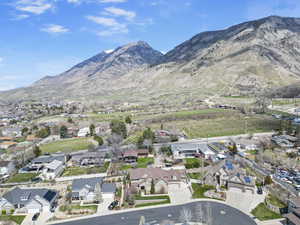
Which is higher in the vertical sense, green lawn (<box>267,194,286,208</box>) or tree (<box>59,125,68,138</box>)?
tree (<box>59,125,68,138</box>)

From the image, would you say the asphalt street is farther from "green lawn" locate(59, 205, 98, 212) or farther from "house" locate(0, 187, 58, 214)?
"house" locate(0, 187, 58, 214)

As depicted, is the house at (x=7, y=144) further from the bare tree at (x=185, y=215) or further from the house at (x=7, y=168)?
the bare tree at (x=185, y=215)

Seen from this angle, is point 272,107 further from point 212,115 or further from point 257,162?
point 257,162

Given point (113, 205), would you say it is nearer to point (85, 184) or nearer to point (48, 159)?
point (85, 184)

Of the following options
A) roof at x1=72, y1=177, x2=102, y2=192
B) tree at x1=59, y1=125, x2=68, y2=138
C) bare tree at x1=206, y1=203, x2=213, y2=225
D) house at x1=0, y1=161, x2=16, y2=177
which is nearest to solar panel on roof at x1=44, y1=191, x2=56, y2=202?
roof at x1=72, y1=177, x2=102, y2=192

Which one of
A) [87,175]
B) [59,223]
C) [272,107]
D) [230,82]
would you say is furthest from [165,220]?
[230,82]

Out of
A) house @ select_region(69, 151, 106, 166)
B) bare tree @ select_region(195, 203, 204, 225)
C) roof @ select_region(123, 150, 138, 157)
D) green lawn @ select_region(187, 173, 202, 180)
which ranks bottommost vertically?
bare tree @ select_region(195, 203, 204, 225)

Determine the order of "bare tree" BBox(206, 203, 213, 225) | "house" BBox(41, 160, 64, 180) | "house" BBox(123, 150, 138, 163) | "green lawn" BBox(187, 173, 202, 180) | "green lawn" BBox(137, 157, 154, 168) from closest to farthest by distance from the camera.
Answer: "bare tree" BBox(206, 203, 213, 225) → "green lawn" BBox(187, 173, 202, 180) → "house" BBox(41, 160, 64, 180) → "green lawn" BBox(137, 157, 154, 168) → "house" BBox(123, 150, 138, 163)
